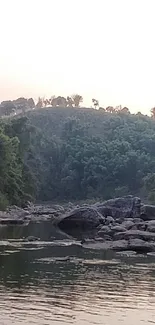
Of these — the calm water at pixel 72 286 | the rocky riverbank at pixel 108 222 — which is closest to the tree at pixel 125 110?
the rocky riverbank at pixel 108 222

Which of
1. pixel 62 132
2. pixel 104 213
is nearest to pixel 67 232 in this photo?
pixel 104 213

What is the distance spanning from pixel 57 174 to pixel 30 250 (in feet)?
286

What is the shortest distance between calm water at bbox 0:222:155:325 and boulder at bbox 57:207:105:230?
15.9m

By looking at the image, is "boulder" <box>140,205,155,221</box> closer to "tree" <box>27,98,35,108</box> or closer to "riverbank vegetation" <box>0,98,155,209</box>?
"riverbank vegetation" <box>0,98,155,209</box>

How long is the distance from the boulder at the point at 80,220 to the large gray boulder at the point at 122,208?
4.89 metres

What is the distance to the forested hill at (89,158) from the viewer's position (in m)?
107

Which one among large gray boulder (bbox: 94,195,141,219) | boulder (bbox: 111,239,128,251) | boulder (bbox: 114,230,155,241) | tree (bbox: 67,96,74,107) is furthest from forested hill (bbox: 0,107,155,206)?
boulder (bbox: 111,239,128,251)

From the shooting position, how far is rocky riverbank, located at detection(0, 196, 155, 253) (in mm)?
39656

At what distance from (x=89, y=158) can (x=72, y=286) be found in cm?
9427

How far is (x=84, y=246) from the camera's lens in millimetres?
38844

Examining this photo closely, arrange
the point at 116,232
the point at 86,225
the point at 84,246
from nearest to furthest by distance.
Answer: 1. the point at 84,246
2. the point at 116,232
3. the point at 86,225

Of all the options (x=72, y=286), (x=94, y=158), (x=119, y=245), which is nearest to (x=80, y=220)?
(x=119, y=245)

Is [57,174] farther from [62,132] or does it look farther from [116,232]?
[116,232]

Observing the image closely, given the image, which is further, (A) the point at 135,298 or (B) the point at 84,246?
(B) the point at 84,246
